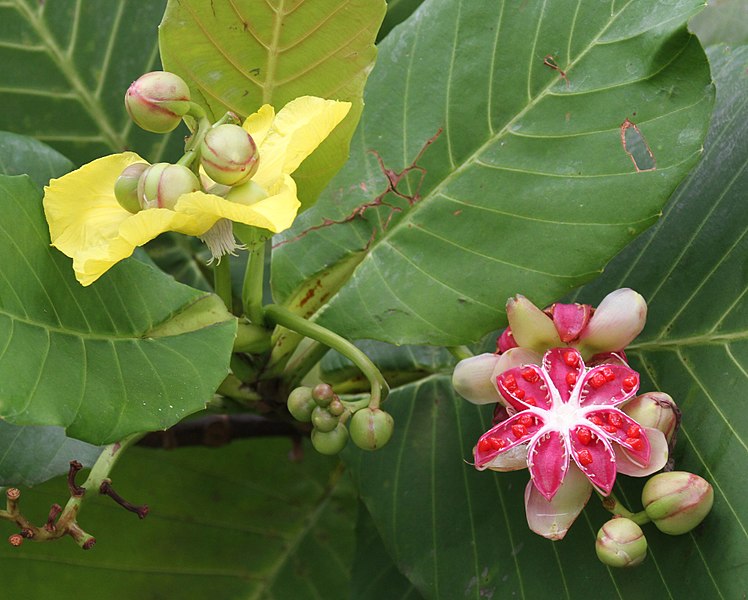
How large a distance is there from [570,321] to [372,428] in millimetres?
165

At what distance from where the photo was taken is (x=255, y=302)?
33.9 inches

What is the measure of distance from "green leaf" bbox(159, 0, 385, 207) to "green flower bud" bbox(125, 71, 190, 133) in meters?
0.08

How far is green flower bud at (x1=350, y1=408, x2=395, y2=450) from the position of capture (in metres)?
0.75

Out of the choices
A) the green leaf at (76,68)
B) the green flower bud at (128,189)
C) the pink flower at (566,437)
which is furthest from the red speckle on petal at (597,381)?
the green leaf at (76,68)

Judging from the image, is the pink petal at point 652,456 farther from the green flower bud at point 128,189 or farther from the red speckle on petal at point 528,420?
the green flower bud at point 128,189

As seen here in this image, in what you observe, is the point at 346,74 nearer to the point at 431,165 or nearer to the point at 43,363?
the point at 431,165

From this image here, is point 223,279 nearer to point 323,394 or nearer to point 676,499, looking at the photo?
point 323,394

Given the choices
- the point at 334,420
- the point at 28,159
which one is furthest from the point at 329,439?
the point at 28,159

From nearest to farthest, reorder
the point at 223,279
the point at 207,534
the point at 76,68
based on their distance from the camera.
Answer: the point at 223,279, the point at 76,68, the point at 207,534

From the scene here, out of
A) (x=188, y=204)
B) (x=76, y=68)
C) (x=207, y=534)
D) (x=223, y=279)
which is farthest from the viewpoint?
(x=207, y=534)

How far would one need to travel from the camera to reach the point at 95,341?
73 cm

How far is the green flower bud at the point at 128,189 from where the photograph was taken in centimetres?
67

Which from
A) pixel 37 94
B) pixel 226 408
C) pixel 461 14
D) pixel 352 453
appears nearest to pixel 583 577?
pixel 352 453

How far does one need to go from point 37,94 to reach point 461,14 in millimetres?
490
